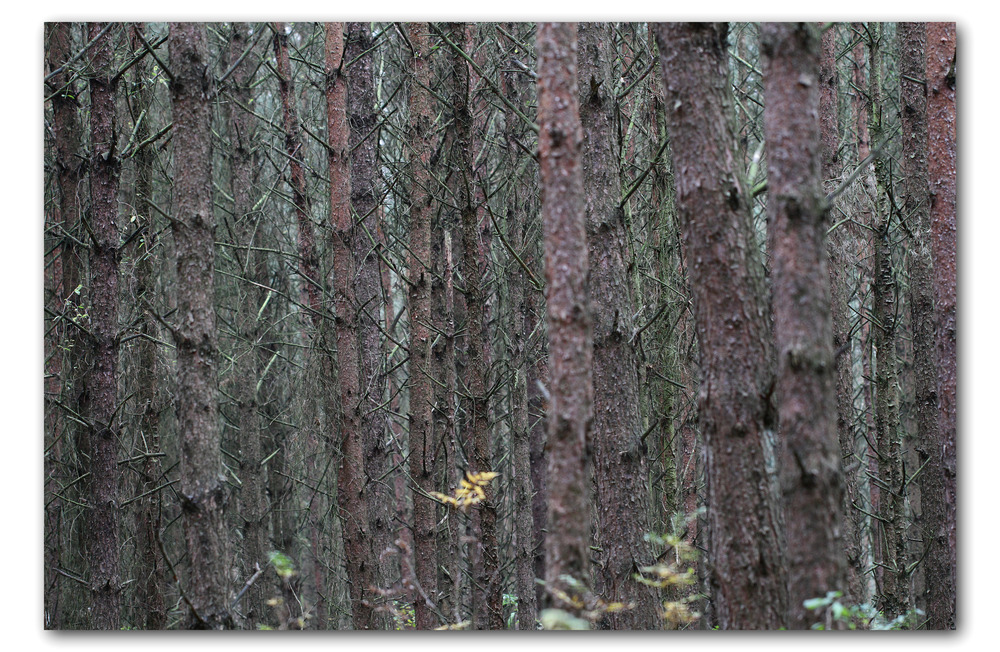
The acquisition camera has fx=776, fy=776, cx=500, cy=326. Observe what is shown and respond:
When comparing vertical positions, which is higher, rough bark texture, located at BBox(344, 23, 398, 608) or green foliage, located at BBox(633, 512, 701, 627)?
rough bark texture, located at BBox(344, 23, 398, 608)

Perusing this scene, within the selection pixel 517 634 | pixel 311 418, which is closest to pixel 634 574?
pixel 517 634

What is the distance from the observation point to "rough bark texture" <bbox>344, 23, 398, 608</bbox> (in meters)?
5.94

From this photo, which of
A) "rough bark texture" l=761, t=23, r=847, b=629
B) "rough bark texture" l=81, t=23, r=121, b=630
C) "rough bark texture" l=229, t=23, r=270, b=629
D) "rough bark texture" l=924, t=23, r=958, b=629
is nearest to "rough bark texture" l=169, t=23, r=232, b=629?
"rough bark texture" l=81, t=23, r=121, b=630

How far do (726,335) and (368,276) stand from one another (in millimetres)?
3911

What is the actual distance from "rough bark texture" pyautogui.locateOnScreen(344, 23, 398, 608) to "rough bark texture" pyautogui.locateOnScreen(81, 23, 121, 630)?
1734mm

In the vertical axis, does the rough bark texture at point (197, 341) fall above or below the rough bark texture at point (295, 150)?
below

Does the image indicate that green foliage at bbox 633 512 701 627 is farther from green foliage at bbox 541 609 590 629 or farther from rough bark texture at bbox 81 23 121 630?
rough bark texture at bbox 81 23 121 630

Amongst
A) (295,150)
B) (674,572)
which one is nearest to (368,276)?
(295,150)

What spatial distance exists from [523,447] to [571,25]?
4675 mm

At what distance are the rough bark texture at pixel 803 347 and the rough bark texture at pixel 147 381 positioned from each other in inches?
160

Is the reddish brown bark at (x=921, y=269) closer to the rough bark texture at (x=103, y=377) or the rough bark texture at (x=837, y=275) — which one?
the rough bark texture at (x=837, y=275)

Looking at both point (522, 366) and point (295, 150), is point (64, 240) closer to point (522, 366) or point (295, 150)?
point (295, 150)

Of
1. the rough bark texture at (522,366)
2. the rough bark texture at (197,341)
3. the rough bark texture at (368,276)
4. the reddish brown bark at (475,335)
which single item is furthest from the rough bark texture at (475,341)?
the rough bark texture at (522,366)

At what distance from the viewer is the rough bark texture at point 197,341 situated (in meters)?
3.45
